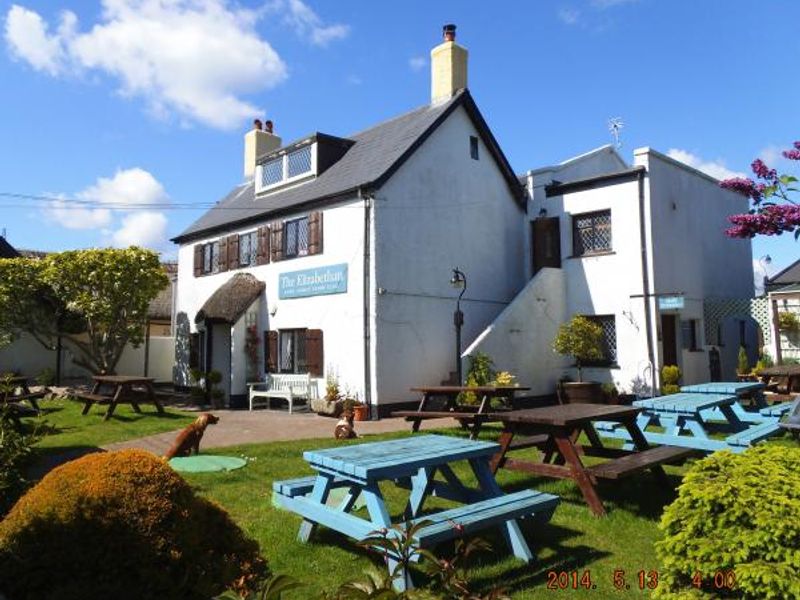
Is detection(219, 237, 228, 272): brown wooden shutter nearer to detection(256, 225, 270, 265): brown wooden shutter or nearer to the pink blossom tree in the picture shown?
detection(256, 225, 270, 265): brown wooden shutter

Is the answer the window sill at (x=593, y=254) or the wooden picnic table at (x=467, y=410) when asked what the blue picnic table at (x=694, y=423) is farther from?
the window sill at (x=593, y=254)

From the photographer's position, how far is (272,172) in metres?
19.7

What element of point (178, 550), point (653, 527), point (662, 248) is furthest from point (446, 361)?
point (178, 550)

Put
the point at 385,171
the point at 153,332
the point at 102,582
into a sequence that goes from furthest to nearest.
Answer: the point at 153,332 → the point at 385,171 → the point at 102,582

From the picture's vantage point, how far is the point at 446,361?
629 inches

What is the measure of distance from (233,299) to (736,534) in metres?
16.0

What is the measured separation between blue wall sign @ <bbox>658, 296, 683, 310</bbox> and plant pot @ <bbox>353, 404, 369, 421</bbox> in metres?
7.78

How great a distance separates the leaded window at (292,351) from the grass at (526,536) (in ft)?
27.1

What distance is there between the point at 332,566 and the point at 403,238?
1149cm

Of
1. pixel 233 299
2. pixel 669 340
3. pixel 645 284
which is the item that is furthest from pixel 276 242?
pixel 669 340

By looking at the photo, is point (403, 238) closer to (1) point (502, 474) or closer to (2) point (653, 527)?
(1) point (502, 474)

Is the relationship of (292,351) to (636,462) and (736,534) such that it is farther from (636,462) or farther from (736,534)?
(736,534)

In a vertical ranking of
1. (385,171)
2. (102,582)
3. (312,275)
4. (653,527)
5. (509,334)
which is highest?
(385,171)

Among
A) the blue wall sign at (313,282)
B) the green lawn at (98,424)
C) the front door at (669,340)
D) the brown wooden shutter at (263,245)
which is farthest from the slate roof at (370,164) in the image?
the green lawn at (98,424)
